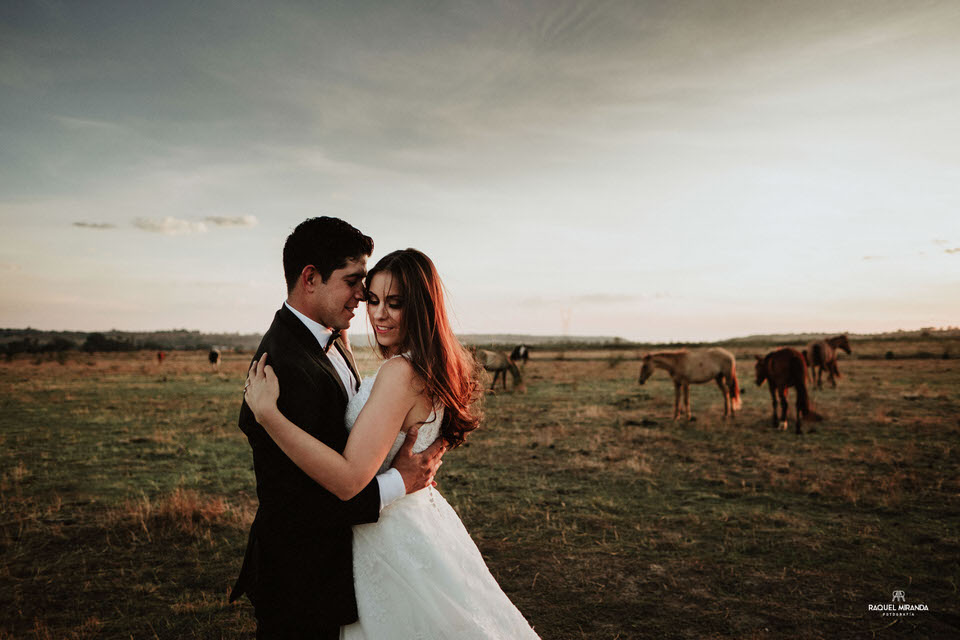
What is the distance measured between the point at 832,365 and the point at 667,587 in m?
21.1

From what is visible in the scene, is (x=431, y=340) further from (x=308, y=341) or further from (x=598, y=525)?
(x=598, y=525)

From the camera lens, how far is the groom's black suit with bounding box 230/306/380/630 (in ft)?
6.44

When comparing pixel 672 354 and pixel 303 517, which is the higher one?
pixel 672 354

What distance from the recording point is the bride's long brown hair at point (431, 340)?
2082 millimetres

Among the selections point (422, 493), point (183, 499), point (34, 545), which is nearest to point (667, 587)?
point (422, 493)

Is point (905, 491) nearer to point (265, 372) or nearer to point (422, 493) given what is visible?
point (422, 493)

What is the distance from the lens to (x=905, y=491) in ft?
24.6

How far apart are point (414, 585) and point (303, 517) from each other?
50cm

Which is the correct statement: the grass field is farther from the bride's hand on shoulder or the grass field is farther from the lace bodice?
the bride's hand on shoulder

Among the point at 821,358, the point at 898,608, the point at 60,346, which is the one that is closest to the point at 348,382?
the point at 898,608

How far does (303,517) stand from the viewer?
1.98 meters

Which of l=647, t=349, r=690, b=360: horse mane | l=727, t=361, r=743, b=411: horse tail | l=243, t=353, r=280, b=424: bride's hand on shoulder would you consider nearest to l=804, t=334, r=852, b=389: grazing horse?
l=727, t=361, r=743, b=411: horse tail

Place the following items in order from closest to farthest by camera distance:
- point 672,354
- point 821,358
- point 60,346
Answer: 1. point 672,354
2. point 821,358
3. point 60,346

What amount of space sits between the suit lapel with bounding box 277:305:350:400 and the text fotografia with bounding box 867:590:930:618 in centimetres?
501
